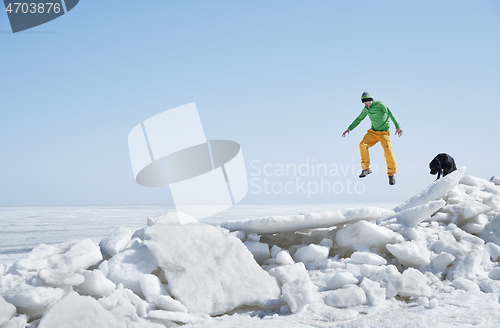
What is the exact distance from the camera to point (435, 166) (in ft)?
17.4

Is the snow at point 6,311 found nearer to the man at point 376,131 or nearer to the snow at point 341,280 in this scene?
the snow at point 341,280

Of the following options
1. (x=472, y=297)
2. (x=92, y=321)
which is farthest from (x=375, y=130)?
(x=92, y=321)

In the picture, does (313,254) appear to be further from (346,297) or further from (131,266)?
(131,266)

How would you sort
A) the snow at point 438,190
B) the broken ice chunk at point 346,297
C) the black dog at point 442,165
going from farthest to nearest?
the black dog at point 442,165
the snow at point 438,190
the broken ice chunk at point 346,297

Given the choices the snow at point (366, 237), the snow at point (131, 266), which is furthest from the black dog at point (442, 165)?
the snow at point (131, 266)

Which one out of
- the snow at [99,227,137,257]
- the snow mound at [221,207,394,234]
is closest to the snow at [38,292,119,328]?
the snow at [99,227,137,257]

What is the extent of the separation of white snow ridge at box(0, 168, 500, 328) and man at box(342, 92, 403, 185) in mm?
1632

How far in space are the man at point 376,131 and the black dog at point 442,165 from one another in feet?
3.10

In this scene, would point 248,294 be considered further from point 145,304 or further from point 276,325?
point 145,304

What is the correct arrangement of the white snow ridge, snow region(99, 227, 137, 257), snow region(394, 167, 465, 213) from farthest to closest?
snow region(394, 167, 465, 213), snow region(99, 227, 137, 257), the white snow ridge

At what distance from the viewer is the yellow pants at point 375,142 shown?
16.0ft

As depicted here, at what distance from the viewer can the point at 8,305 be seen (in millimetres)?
1940

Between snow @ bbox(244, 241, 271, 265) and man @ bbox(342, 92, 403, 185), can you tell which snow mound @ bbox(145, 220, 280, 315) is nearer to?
snow @ bbox(244, 241, 271, 265)

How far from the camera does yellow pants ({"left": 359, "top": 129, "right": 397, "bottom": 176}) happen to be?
4871 mm
